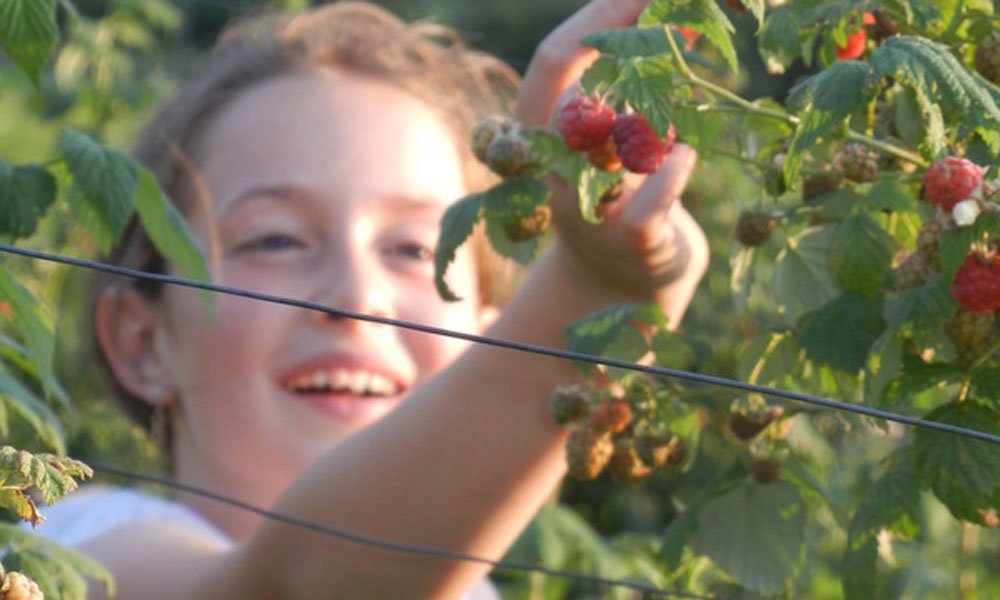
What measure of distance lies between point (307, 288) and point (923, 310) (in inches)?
38.0

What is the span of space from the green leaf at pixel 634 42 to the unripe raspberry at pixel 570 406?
27 centimetres

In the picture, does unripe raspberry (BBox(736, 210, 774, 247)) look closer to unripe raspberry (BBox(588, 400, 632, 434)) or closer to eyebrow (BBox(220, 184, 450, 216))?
unripe raspberry (BBox(588, 400, 632, 434))

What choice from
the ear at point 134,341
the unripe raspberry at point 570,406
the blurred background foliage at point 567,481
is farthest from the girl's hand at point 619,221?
the blurred background foliage at point 567,481

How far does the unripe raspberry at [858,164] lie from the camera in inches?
42.7

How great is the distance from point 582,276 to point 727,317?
8.04 feet

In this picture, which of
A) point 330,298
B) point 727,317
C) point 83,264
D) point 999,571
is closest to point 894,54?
point 83,264

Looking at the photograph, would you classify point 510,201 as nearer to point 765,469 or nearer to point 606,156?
point 606,156

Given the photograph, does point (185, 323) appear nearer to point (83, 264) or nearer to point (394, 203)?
point (394, 203)

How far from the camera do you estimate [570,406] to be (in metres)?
1.23

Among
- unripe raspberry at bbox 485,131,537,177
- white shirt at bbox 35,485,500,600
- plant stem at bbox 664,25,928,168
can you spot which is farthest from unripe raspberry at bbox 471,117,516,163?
white shirt at bbox 35,485,500,600

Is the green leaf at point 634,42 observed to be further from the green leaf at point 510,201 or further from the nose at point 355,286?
the nose at point 355,286

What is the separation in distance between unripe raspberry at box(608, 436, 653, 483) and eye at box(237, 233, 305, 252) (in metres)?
0.76

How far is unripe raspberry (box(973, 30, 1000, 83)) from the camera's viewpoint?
1090 mm

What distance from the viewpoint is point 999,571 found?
10.2 ft
